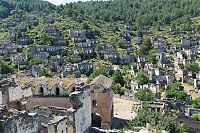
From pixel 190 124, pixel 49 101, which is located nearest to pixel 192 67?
pixel 190 124

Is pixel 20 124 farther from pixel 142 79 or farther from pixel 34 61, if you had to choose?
pixel 34 61

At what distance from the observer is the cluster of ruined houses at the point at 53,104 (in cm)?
2914

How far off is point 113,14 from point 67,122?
16064 cm

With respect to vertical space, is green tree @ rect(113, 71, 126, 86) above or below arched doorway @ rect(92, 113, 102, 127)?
below

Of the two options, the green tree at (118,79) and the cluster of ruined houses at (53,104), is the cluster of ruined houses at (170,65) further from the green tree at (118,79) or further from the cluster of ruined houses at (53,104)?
the cluster of ruined houses at (53,104)

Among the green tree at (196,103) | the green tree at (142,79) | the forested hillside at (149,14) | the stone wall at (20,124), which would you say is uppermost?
the forested hillside at (149,14)

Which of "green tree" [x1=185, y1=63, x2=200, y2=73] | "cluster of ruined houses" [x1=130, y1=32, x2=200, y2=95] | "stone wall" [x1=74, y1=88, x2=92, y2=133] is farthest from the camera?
"green tree" [x1=185, y1=63, x2=200, y2=73]

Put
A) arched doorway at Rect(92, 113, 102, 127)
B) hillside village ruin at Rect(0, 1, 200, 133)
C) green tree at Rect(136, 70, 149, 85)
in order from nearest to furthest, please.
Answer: hillside village ruin at Rect(0, 1, 200, 133), arched doorway at Rect(92, 113, 102, 127), green tree at Rect(136, 70, 149, 85)

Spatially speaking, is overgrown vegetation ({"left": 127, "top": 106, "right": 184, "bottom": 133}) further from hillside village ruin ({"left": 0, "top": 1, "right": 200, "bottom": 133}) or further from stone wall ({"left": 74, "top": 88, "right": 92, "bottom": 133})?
stone wall ({"left": 74, "top": 88, "right": 92, "bottom": 133})

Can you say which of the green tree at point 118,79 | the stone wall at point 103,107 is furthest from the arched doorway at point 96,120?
the green tree at point 118,79

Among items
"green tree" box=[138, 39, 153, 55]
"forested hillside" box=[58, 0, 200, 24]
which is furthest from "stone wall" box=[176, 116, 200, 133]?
"forested hillside" box=[58, 0, 200, 24]

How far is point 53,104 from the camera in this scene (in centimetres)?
4262

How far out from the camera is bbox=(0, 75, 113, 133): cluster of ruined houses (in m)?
29.1

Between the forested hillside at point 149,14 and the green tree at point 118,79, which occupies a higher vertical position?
the forested hillside at point 149,14
